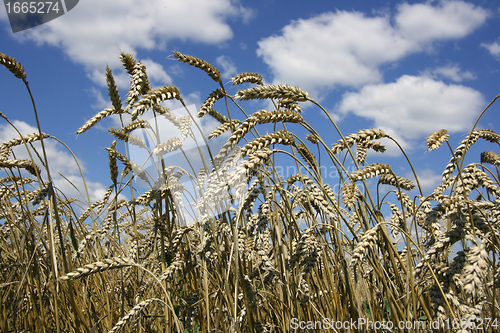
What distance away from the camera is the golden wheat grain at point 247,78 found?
287 centimetres

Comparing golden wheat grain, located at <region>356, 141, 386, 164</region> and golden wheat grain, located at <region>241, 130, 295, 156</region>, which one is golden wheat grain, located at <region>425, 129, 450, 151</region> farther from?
golden wheat grain, located at <region>241, 130, 295, 156</region>

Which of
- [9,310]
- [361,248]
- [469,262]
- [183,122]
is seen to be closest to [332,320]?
[361,248]

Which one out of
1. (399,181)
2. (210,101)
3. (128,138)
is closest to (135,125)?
(128,138)

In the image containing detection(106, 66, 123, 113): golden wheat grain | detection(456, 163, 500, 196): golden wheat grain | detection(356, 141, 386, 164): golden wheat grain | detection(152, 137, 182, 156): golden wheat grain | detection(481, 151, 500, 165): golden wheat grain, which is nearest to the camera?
detection(456, 163, 500, 196): golden wheat grain

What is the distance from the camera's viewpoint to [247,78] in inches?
117

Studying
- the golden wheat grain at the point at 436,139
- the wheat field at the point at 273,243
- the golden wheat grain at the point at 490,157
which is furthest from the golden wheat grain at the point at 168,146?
the golden wheat grain at the point at 490,157

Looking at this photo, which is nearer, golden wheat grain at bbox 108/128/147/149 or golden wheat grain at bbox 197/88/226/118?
golden wheat grain at bbox 197/88/226/118

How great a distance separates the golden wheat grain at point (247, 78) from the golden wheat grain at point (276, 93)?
1.26 feet

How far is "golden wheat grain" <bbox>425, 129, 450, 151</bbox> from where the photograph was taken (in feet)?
7.62

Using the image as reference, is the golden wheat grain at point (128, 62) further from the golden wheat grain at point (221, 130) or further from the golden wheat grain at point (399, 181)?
the golden wheat grain at point (399, 181)

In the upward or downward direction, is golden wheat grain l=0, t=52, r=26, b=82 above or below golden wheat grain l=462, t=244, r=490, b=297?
above

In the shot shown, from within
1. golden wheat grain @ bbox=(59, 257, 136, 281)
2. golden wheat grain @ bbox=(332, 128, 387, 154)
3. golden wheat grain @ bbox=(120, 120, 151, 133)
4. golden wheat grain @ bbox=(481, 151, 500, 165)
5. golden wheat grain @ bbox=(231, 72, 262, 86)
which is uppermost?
golden wheat grain @ bbox=(231, 72, 262, 86)

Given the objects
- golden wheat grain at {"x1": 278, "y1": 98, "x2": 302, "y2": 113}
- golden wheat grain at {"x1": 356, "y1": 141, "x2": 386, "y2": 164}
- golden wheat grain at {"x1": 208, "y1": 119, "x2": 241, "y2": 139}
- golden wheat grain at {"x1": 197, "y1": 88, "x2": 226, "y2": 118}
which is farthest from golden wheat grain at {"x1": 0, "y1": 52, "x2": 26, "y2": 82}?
golden wheat grain at {"x1": 356, "y1": 141, "x2": 386, "y2": 164}

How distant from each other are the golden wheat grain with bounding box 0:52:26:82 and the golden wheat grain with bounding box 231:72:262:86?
1.49m
